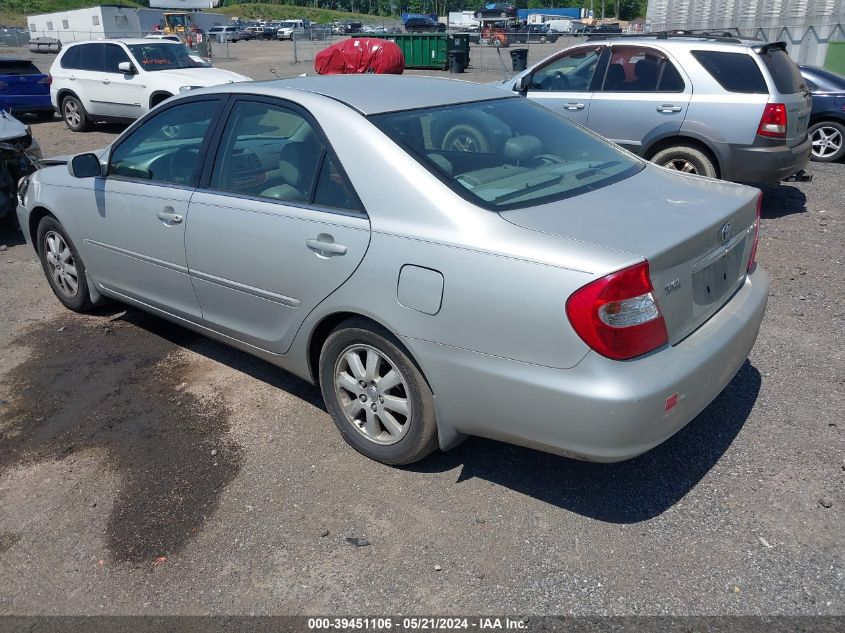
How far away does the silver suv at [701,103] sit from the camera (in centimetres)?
745

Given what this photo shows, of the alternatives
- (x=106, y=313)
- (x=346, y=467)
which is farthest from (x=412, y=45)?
(x=346, y=467)

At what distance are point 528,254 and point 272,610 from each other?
64.5 inches

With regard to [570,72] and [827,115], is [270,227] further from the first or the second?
[827,115]

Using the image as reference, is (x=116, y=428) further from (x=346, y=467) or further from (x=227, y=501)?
(x=346, y=467)

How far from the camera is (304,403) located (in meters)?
4.22

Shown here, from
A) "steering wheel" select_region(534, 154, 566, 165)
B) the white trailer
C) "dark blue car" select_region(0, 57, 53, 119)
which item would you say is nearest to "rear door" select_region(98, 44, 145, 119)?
"dark blue car" select_region(0, 57, 53, 119)

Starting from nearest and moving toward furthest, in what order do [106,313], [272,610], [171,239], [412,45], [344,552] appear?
[272,610], [344,552], [171,239], [106,313], [412,45]

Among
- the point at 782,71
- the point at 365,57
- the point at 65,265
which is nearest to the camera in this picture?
the point at 65,265

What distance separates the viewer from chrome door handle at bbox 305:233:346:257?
3.31 metres

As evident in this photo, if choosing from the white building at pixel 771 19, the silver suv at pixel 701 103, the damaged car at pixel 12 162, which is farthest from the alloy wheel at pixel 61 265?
A: the white building at pixel 771 19

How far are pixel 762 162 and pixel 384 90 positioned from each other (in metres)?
5.14

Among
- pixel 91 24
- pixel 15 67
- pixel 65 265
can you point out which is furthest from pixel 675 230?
pixel 91 24

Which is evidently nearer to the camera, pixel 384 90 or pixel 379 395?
pixel 379 395

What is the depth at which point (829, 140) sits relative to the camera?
35.8 ft
